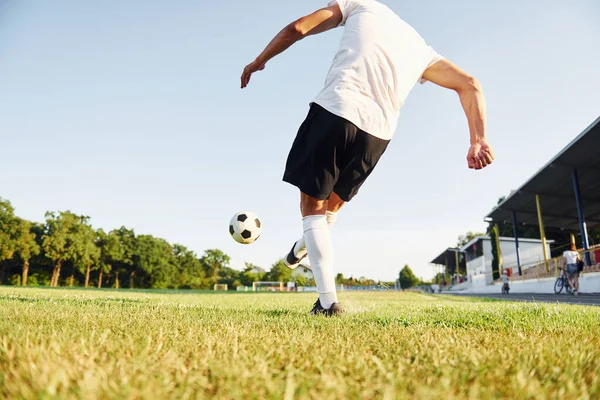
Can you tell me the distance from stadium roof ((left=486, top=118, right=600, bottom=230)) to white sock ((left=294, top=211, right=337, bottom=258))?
616 inches

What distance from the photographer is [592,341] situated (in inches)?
75.0

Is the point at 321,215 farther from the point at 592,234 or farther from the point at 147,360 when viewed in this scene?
the point at 592,234

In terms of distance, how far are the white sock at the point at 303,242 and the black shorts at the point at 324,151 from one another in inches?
30.4

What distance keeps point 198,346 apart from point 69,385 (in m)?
0.61

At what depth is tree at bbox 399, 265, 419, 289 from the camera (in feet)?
298

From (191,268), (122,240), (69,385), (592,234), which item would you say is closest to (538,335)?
(69,385)

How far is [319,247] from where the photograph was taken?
10.6ft

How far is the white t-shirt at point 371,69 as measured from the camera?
296cm

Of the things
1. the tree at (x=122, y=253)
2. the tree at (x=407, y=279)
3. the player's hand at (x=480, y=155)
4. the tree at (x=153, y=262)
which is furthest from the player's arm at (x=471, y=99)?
the tree at (x=407, y=279)

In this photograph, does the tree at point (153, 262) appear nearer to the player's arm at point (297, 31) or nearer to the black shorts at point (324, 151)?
the player's arm at point (297, 31)

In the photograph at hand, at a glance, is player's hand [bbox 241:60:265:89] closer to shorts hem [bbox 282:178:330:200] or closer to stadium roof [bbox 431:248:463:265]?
shorts hem [bbox 282:178:330:200]

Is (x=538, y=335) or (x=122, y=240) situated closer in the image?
(x=538, y=335)

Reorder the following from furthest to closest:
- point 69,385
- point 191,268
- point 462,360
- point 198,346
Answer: point 191,268, point 198,346, point 462,360, point 69,385

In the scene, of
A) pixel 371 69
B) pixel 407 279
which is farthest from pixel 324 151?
pixel 407 279
